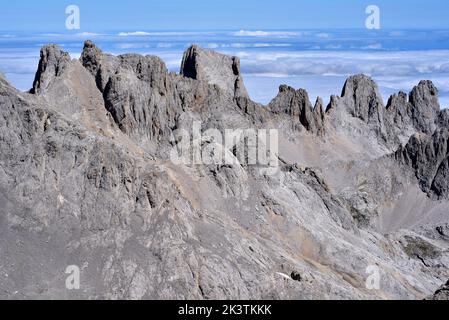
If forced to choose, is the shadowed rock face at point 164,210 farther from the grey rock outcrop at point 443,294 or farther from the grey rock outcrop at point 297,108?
the grey rock outcrop at point 297,108

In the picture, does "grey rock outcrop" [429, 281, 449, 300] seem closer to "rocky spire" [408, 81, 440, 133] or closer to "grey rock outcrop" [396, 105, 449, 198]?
"grey rock outcrop" [396, 105, 449, 198]

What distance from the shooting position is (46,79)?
4072 inches

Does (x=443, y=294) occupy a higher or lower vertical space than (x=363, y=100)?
lower

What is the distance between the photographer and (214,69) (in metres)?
145

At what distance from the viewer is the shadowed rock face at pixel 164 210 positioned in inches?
2096

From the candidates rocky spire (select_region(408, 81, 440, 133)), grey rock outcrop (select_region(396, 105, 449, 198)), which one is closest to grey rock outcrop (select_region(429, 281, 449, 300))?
grey rock outcrop (select_region(396, 105, 449, 198))

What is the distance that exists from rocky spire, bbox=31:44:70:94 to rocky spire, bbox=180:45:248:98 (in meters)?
39.4

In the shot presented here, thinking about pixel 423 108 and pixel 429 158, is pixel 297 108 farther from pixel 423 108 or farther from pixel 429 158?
pixel 423 108

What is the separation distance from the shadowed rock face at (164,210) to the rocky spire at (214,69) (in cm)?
2314

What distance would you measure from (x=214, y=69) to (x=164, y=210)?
89996mm

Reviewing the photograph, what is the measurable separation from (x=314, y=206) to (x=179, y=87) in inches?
1820

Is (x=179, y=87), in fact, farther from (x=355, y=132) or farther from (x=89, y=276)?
(x=89, y=276)

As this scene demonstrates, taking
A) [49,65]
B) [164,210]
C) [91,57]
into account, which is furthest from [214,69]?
[164,210]

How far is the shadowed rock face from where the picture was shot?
5325cm
